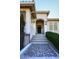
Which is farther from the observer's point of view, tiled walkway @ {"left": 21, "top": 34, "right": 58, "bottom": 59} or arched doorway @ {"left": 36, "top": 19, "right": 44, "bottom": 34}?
arched doorway @ {"left": 36, "top": 19, "right": 44, "bottom": 34}

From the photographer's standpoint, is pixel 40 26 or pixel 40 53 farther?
pixel 40 26

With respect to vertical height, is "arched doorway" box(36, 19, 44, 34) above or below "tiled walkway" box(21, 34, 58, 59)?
above

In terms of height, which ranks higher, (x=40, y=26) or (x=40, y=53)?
(x=40, y=26)

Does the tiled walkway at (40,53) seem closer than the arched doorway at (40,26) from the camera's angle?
Yes

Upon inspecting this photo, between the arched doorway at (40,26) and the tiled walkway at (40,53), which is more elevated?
the arched doorway at (40,26)
